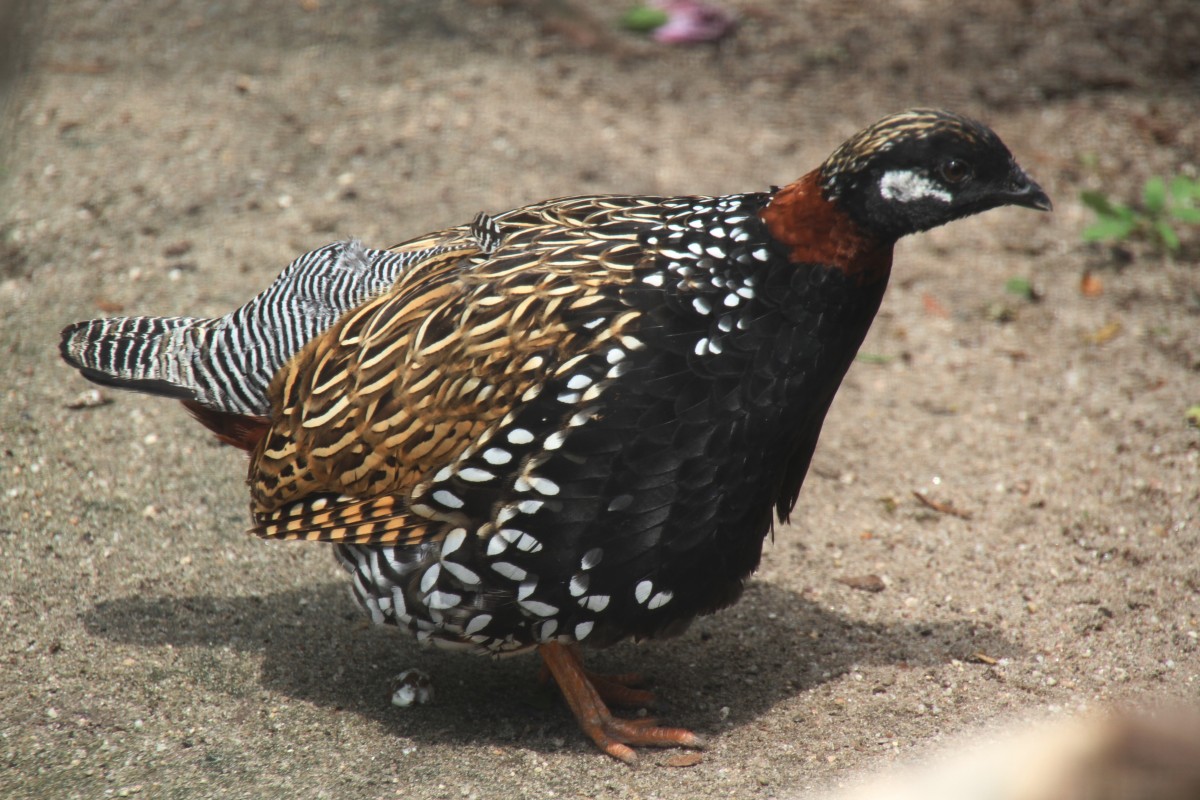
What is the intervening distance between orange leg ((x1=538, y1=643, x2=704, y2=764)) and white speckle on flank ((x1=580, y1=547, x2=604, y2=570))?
51cm

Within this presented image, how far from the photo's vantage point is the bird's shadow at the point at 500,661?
3984 mm

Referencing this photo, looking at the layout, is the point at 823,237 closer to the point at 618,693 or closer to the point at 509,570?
the point at 509,570

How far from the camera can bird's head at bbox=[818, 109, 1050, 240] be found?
339cm

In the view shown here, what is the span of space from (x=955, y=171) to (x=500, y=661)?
94.0 inches

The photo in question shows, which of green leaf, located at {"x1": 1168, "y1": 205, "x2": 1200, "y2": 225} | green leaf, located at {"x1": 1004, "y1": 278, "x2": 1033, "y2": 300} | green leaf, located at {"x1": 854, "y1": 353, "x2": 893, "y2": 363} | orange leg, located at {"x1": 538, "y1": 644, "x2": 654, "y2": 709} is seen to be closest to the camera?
orange leg, located at {"x1": 538, "y1": 644, "x2": 654, "y2": 709}

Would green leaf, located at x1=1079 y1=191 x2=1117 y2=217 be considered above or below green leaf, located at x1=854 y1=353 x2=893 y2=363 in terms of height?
above

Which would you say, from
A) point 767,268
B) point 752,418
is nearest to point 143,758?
point 752,418

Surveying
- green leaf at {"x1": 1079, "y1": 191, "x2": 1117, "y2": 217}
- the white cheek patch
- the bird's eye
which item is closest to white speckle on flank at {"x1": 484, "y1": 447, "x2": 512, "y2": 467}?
the white cheek patch

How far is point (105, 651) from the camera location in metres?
3.98

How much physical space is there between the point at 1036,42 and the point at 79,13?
20.0 ft

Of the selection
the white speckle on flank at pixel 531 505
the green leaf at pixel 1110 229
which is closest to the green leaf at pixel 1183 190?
the green leaf at pixel 1110 229

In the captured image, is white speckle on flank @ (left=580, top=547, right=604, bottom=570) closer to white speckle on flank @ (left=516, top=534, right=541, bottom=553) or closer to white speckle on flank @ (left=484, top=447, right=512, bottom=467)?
white speckle on flank @ (left=516, top=534, right=541, bottom=553)

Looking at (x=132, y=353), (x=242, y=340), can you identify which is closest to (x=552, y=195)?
(x=242, y=340)

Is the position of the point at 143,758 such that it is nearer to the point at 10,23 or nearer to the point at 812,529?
the point at 10,23
